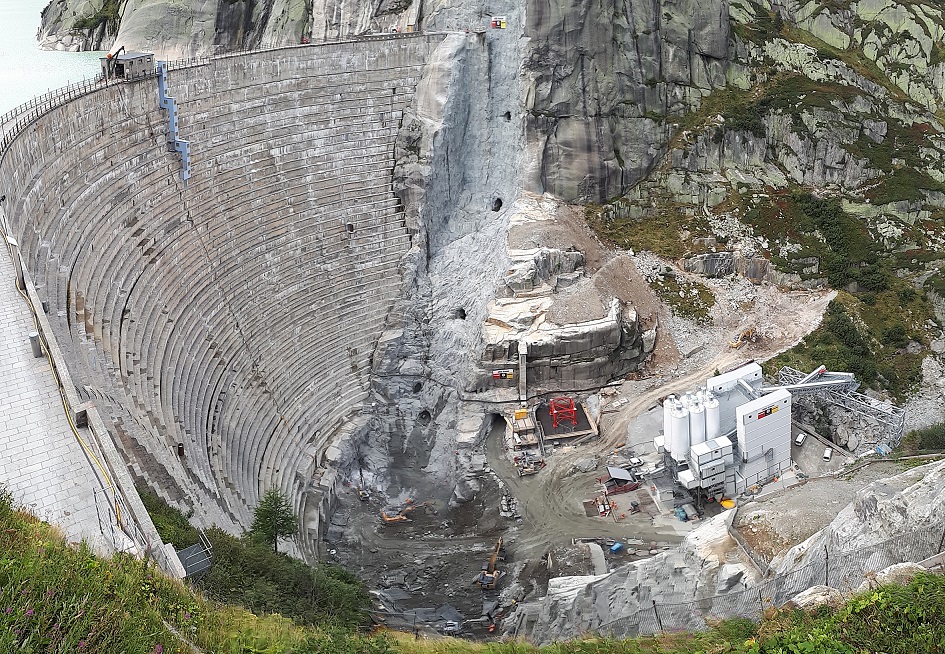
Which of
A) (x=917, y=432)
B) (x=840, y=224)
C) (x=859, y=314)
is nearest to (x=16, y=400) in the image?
(x=917, y=432)

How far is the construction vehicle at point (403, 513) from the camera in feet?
150

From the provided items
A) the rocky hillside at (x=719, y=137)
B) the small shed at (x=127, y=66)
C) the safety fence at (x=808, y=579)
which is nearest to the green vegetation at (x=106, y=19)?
the rocky hillside at (x=719, y=137)

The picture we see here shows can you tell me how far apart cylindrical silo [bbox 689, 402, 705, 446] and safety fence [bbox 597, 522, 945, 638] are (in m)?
14.8

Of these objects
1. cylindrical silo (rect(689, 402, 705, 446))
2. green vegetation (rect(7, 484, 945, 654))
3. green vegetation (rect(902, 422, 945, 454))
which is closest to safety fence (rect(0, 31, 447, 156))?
green vegetation (rect(7, 484, 945, 654))

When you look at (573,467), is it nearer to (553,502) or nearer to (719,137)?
(553,502)

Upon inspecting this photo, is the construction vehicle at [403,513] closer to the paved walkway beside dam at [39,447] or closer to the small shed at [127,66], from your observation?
the paved walkway beside dam at [39,447]

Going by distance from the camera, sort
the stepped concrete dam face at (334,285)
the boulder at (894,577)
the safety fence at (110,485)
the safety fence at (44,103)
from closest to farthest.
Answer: the boulder at (894,577) < the safety fence at (110,485) < the safety fence at (44,103) < the stepped concrete dam face at (334,285)

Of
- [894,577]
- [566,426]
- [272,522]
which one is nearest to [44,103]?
[272,522]

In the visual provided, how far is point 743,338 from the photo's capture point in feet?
177

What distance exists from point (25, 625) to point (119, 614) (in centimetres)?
178

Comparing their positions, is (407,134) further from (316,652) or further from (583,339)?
(316,652)

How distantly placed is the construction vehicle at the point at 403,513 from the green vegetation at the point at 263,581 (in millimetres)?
11193

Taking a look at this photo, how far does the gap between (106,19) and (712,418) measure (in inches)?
2571

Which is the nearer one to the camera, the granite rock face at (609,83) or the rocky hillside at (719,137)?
the rocky hillside at (719,137)
